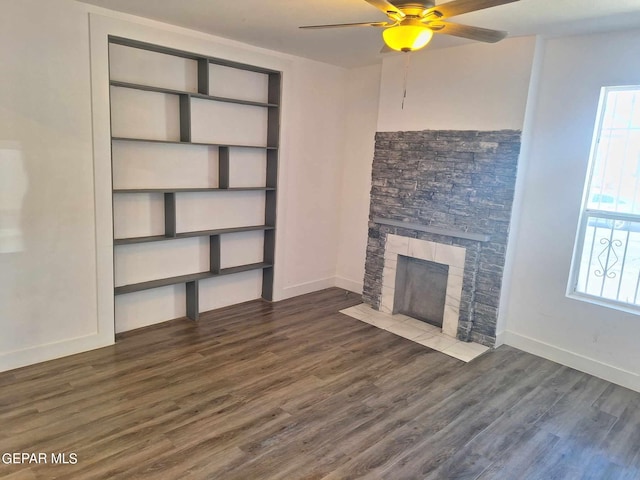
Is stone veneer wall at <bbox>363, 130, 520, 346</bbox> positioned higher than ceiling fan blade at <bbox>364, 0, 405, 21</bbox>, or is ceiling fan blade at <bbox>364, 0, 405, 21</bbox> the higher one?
ceiling fan blade at <bbox>364, 0, 405, 21</bbox>

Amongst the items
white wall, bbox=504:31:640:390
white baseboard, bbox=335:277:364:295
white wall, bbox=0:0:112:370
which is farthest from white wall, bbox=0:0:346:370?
white wall, bbox=504:31:640:390

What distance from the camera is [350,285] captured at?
5.38 meters

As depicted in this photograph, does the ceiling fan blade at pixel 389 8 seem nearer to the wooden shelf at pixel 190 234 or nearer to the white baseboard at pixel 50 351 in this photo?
the wooden shelf at pixel 190 234

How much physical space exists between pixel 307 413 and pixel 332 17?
2722 mm

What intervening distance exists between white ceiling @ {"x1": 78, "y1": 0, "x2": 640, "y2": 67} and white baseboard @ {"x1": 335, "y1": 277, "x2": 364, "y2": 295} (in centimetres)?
268

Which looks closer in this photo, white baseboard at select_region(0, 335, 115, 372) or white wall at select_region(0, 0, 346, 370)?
white wall at select_region(0, 0, 346, 370)

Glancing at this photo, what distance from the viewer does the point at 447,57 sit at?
3.99 m

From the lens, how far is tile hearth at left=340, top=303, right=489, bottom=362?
3.83m

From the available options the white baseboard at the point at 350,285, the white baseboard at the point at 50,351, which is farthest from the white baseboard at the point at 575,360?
the white baseboard at the point at 50,351

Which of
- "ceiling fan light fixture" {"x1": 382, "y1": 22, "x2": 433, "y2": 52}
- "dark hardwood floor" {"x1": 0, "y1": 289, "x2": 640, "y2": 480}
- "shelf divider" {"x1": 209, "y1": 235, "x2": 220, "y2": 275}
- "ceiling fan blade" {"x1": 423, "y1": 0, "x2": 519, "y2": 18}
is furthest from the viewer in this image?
"shelf divider" {"x1": 209, "y1": 235, "x2": 220, "y2": 275}

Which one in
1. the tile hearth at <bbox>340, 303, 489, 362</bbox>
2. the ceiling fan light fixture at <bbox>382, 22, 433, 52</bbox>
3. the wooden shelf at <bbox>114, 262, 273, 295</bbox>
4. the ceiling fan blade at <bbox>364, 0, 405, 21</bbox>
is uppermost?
the ceiling fan blade at <bbox>364, 0, 405, 21</bbox>

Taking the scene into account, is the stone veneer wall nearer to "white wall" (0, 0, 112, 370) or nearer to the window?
the window

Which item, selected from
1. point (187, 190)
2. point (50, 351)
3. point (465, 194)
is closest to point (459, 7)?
point (465, 194)

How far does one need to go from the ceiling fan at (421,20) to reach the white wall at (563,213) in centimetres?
153
